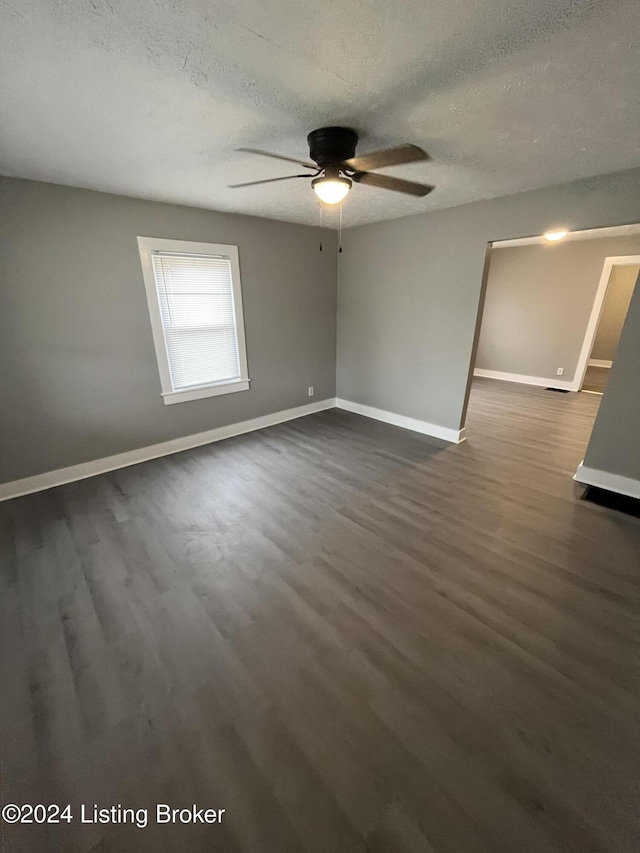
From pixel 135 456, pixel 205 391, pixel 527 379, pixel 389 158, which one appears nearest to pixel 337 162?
pixel 389 158

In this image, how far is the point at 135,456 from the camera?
3463 millimetres

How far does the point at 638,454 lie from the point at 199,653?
3.44 meters

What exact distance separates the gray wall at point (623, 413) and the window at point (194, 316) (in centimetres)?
355

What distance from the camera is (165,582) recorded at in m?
2.03

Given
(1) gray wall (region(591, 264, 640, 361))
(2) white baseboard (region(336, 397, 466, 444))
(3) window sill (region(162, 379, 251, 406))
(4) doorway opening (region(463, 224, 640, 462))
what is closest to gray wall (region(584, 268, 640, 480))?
(2) white baseboard (region(336, 397, 466, 444))

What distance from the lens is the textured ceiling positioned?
106 cm

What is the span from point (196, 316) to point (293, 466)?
1.89m

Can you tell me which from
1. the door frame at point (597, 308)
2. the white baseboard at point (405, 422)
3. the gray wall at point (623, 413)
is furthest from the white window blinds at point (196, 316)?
the door frame at point (597, 308)

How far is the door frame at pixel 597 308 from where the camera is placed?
5152mm

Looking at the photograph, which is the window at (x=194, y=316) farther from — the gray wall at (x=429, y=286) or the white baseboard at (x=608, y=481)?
the white baseboard at (x=608, y=481)

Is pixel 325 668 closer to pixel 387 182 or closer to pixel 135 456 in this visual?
pixel 387 182

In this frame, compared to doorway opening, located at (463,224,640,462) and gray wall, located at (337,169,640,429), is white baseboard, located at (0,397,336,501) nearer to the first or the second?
gray wall, located at (337,169,640,429)

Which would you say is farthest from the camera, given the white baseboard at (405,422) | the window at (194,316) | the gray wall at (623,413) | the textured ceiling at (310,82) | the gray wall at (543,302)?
the gray wall at (543,302)

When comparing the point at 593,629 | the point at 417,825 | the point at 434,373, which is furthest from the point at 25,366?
the point at 593,629
